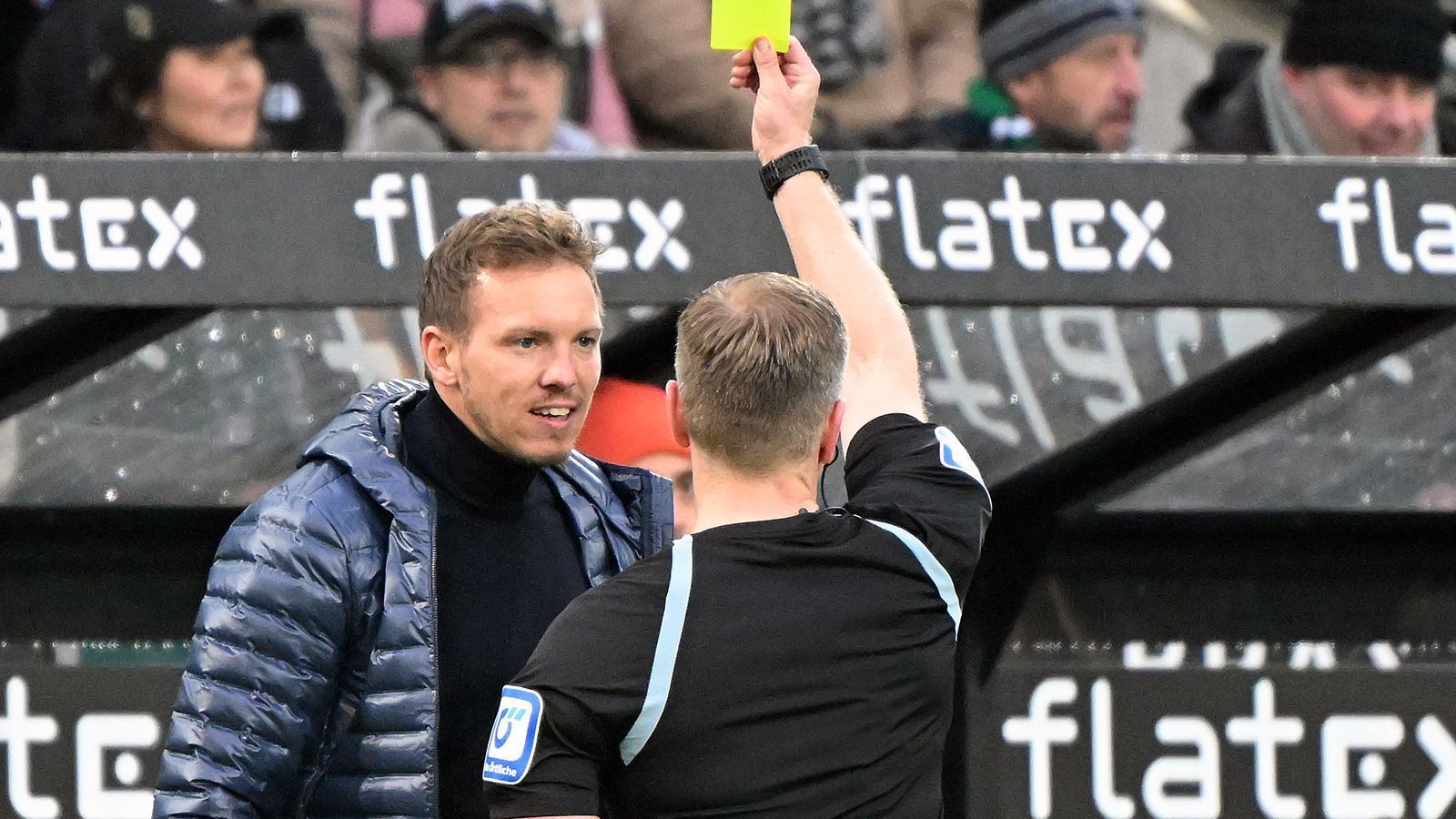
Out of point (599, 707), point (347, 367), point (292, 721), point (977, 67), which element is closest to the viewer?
point (599, 707)

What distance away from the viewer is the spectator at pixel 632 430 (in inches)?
98.3

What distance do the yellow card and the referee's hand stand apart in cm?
3

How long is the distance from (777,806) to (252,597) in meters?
0.46

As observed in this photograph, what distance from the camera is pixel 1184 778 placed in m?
2.41

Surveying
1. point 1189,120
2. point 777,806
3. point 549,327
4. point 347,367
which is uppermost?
point 1189,120

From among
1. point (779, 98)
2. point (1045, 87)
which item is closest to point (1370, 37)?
point (1045, 87)

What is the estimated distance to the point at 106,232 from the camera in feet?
6.63

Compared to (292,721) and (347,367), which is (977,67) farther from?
(292,721)

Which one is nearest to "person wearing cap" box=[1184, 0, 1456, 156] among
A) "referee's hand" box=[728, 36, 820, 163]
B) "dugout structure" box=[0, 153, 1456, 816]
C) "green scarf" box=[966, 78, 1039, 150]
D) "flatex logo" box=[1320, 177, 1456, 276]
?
"green scarf" box=[966, 78, 1039, 150]

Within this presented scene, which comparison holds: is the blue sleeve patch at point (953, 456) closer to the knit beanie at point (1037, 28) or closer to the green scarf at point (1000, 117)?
the green scarf at point (1000, 117)

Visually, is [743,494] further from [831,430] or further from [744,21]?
[744,21]

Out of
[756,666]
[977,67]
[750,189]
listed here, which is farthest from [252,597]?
[977,67]

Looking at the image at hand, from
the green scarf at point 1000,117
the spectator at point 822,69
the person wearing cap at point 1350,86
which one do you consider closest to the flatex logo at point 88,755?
the spectator at point 822,69

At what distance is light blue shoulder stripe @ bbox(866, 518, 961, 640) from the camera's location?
1386 millimetres
